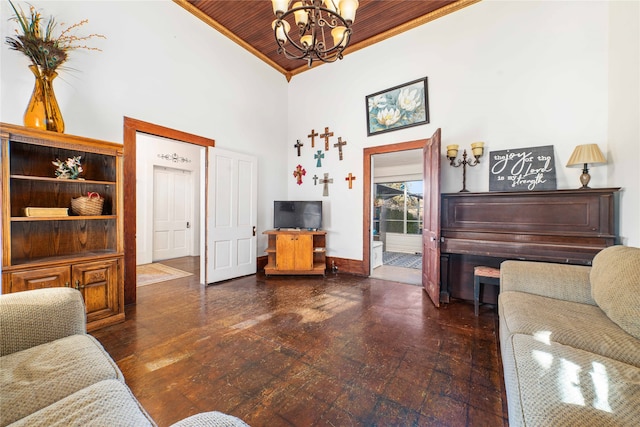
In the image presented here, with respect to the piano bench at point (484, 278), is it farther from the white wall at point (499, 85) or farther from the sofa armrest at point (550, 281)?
the white wall at point (499, 85)

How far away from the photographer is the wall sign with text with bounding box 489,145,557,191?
2.76m

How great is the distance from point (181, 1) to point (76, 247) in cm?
342

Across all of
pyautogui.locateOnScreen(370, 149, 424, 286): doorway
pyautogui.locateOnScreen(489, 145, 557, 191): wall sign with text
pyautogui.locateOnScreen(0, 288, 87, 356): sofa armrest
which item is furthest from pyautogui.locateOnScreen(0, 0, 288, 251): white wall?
pyautogui.locateOnScreen(489, 145, 557, 191): wall sign with text

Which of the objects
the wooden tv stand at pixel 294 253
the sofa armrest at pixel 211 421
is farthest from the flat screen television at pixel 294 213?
the sofa armrest at pixel 211 421

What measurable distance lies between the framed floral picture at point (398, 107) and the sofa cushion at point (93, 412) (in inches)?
162

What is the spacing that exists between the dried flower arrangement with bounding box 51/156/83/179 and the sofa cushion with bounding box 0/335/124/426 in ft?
6.12

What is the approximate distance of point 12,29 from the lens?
2.22 meters

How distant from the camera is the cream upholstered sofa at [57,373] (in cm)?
73

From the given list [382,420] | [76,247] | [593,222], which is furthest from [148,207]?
[593,222]

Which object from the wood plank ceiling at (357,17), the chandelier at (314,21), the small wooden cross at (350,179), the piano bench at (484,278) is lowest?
the piano bench at (484,278)

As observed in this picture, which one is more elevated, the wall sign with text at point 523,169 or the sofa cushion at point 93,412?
the wall sign with text at point 523,169

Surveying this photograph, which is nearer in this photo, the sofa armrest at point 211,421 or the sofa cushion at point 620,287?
the sofa armrest at point 211,421

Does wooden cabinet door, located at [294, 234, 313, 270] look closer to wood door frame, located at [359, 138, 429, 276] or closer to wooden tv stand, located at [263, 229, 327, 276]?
wooden tv stand, located at [263, 229, 327, 276]

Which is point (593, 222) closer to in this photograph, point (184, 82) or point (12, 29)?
point (184, 82)
